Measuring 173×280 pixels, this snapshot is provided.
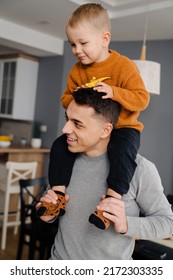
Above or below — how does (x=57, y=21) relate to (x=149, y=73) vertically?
above

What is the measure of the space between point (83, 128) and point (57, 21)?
9.45ft

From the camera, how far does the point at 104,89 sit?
1.06 m

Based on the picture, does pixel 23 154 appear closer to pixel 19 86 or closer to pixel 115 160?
pixel 19 86

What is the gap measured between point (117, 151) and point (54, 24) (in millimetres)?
3058

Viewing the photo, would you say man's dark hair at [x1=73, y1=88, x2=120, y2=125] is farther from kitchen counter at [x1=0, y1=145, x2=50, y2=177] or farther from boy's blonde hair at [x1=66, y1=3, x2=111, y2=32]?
kitchen counter at [x1=0, y1=145, x2=50, y2=177]

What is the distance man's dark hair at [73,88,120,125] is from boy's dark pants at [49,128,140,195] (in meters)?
0.08

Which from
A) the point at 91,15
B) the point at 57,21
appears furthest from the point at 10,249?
the point at 91,15

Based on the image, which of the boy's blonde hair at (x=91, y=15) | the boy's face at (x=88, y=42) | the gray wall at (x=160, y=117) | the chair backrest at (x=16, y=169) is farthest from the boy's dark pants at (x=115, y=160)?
the gray wall at (x=160, y=117)

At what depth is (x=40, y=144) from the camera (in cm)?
480

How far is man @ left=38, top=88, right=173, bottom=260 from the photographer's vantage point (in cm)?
110

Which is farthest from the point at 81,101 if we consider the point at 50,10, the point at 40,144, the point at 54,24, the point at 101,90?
the point at 40,144

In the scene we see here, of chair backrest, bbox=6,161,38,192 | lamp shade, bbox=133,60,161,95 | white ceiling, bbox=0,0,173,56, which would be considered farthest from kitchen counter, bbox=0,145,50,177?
Result: lamp shade, bbox=133,60,161,95

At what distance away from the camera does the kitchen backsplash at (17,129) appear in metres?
5.08

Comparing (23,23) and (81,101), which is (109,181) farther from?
(23,23)
